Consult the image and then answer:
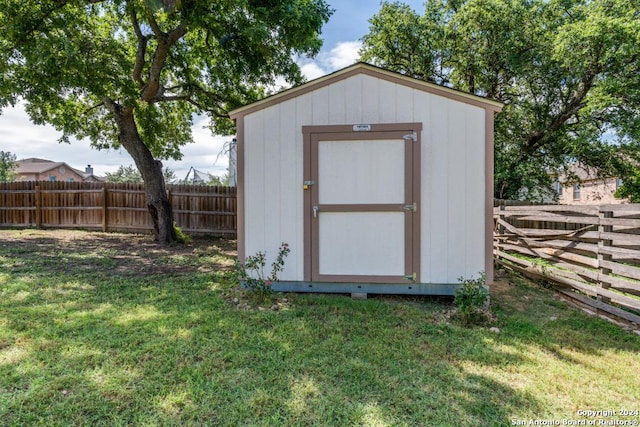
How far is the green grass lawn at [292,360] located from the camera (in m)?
1.92

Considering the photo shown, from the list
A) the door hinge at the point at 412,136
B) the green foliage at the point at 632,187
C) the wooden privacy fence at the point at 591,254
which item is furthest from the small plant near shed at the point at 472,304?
the green foliage at the point at 632,187

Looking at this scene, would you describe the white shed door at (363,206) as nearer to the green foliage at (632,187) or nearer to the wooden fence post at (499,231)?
the wooden fence post at (499,231)

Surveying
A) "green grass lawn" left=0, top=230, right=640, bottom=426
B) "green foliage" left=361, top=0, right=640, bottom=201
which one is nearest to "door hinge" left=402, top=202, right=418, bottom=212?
"green grass lawn" left=0, top=230, right=640, bottom=426

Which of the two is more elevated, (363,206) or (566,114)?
(566,114)

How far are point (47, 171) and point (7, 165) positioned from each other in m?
10.0

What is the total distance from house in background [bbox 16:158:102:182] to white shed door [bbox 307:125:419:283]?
3451 centimetres

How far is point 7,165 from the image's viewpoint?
74.2ft

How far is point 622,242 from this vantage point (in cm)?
341

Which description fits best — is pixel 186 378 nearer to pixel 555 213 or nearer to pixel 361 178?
pixel 361 178

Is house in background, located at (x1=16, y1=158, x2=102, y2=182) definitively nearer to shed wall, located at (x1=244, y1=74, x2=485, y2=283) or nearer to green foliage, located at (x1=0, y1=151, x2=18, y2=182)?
green foliage, located at (x1=0, y1=151, x2=18, y2=182)

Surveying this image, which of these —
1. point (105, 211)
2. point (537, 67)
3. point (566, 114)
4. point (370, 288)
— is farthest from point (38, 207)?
point (566, 114)

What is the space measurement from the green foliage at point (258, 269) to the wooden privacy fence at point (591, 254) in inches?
146

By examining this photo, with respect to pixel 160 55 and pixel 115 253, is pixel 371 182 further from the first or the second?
pixel 160 55

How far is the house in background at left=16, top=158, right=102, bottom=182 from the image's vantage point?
3058 centimetres
